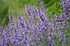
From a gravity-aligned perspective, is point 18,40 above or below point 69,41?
above

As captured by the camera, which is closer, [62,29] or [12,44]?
[12,44]

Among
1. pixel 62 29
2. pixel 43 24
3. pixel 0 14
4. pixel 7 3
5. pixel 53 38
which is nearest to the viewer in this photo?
pixel 43 24

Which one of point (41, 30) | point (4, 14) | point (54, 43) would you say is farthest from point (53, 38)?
point (4, 14)

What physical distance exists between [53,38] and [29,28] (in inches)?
18.9

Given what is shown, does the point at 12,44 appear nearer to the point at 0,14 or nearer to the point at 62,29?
the point at 62,29

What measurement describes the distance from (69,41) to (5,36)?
1285 millimetres

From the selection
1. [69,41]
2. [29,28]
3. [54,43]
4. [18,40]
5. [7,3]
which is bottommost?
[69,41]

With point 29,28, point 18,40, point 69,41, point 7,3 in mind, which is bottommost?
point 69,41

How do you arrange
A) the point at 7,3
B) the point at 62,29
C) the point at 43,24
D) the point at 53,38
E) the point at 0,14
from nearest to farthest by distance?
1. the point at 43,24
2. the point at 53,38
3. the point at 62,29
4. the point at 0,14
5. the point at 7,3

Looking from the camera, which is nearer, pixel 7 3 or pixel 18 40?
pixel 18 40

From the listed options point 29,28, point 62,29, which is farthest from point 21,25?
point 62,29

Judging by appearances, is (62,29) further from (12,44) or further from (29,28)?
(12,44)

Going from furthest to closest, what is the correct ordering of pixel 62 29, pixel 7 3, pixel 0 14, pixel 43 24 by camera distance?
pixel 7 3
pixel 0 14
pixel 62 29
pixel 43 24

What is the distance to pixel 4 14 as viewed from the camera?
448cm
